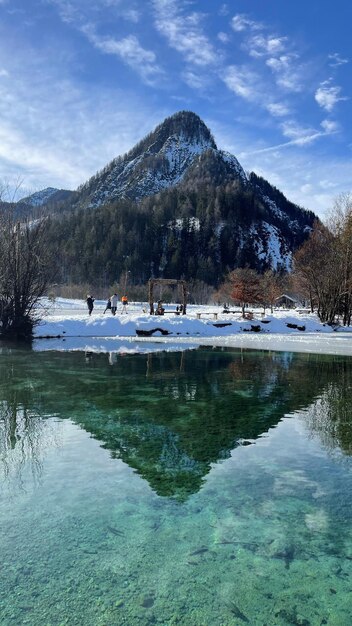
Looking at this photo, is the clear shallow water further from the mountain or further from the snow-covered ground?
the mountain

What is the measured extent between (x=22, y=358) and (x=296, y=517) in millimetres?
13022

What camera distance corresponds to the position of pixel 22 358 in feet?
50.1

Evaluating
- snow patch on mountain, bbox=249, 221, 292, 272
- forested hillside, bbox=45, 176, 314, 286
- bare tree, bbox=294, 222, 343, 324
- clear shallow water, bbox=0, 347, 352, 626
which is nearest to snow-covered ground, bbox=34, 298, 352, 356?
bare tree, bbox=294, 222, 343, 324

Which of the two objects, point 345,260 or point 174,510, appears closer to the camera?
point 174,510

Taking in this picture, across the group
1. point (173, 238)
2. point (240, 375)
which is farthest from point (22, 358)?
point (173, 238)

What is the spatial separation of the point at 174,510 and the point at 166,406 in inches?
166

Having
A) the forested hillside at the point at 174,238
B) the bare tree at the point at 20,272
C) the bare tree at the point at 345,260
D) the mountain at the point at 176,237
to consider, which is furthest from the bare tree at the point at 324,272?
the mountain at the point at 176,237

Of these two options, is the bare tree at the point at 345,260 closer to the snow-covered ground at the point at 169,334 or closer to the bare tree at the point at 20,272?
the snow-covered ground at the point at 169,334

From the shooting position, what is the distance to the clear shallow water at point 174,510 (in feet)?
9.46

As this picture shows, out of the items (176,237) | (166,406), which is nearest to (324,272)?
(166,406)

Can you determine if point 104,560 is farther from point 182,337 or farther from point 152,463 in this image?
point 182,337

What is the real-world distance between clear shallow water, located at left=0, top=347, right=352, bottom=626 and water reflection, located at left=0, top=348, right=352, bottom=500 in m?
0.04

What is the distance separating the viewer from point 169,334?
27172 mm

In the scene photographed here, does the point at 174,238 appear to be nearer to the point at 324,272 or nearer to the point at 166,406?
the point at 324,272
